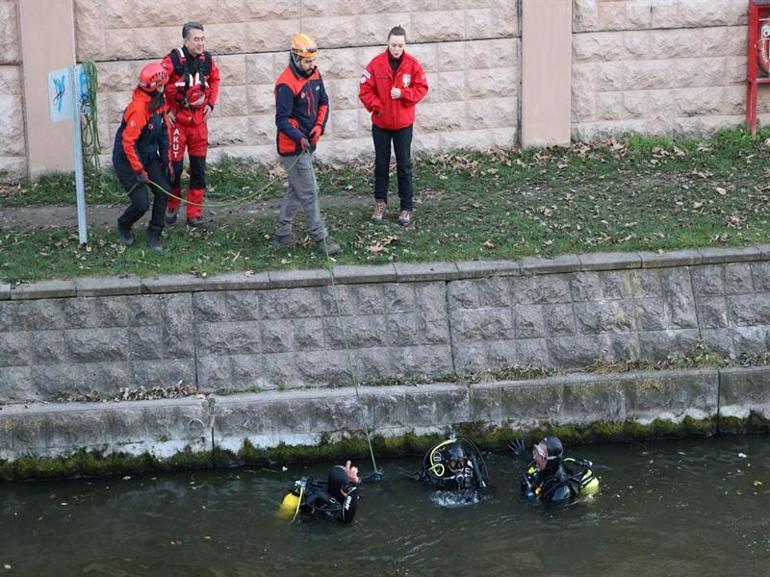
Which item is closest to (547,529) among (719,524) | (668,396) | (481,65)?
(719,524)

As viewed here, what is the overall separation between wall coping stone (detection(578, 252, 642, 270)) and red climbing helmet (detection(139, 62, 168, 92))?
3993mm

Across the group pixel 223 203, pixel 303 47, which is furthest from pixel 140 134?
pixel 223 203

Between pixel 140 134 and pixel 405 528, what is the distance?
14.2ft

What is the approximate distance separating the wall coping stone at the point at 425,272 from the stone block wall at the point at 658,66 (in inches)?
174

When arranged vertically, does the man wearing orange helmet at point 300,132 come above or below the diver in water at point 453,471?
above

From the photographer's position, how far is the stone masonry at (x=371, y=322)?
33.9 ft

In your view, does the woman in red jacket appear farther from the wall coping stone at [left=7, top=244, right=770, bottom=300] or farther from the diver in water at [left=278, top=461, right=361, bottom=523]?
the diver in water at [left=278, top=461, right=361, bottom=523]

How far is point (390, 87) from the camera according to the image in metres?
11.9

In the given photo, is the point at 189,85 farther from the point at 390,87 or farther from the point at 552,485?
the point at 552,485

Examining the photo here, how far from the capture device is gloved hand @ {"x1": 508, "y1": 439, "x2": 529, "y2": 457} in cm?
1018

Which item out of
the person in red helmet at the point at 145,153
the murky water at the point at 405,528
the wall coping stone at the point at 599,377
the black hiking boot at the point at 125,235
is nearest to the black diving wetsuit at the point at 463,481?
the murky water at the point at 405,528

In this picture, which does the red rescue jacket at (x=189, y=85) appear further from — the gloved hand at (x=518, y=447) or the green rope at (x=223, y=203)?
the gloved hand at (x=518, y=447)

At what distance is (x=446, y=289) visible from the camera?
1080cm

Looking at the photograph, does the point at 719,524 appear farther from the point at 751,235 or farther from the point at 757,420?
the point at 751,235
